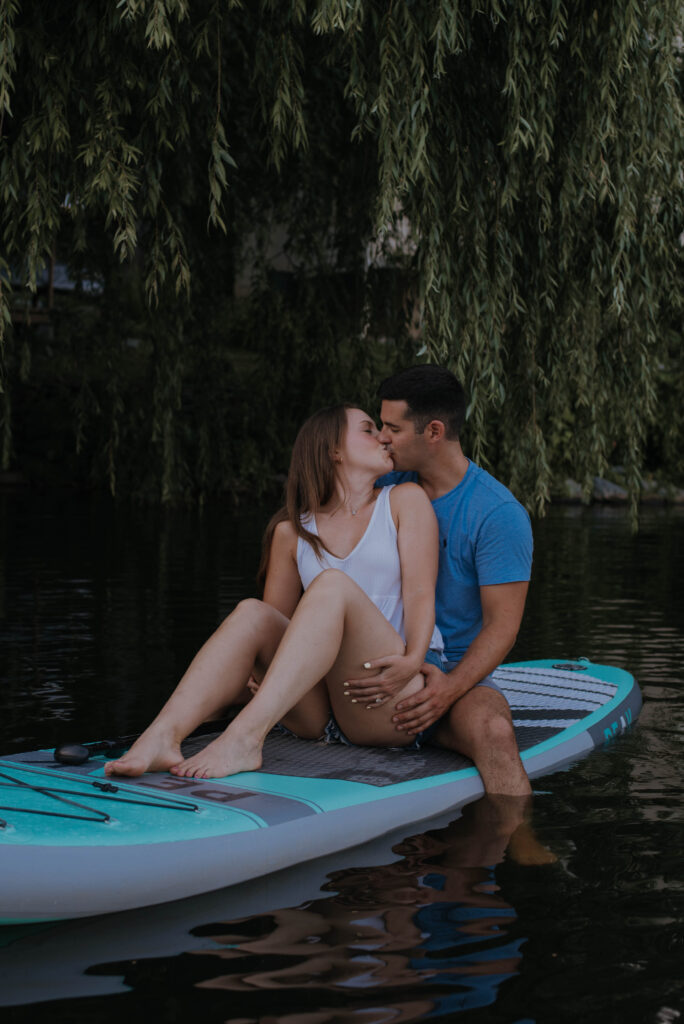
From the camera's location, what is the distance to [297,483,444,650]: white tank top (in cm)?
387

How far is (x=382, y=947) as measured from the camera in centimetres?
295

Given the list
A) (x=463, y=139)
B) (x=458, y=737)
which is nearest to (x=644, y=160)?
(x=463, y=139)

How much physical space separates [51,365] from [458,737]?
15378 mm

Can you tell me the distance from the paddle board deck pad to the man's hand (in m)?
Result: 0.14

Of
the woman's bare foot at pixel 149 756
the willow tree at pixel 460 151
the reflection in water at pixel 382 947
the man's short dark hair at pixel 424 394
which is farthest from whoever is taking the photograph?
the willow tree at pixel 460 151

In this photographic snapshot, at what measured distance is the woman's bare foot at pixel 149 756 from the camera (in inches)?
140

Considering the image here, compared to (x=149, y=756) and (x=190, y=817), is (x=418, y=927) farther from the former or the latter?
(x=149, y=756)

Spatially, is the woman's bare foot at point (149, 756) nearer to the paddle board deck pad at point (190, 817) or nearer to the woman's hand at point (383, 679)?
the paddle board deck pad at point (190, 817)

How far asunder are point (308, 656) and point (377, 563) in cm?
43

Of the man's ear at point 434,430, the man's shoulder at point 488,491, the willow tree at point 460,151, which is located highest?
the willow tree at point 460,151

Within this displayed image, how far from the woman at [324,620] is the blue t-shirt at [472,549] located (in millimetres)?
107

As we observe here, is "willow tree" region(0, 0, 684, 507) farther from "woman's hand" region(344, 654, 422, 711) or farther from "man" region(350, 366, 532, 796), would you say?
"woman's hand" region(344, 654, 422, 711)

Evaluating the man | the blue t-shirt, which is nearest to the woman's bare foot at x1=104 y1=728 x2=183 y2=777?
the man

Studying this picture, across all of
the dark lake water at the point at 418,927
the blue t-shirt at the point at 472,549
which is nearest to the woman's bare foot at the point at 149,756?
the dark lake water at the point at 418,927
